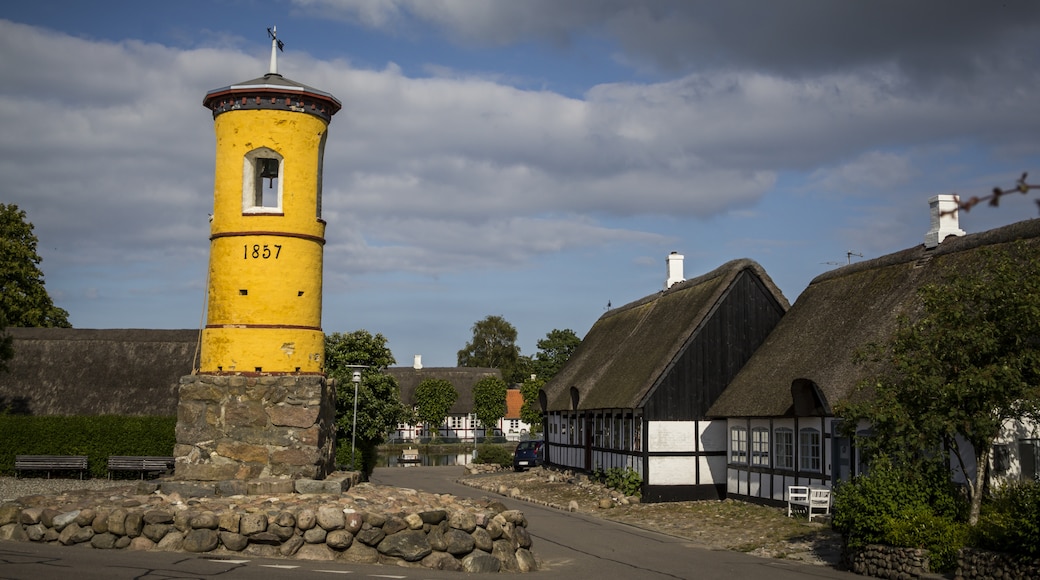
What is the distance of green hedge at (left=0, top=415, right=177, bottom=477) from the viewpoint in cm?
3125

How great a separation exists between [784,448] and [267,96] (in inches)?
582

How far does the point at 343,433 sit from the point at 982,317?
2998 centimetres

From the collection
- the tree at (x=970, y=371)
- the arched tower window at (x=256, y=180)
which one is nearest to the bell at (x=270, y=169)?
the arched tower window at (x=256, y=180)

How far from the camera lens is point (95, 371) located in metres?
37.7

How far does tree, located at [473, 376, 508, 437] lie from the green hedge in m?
48.2

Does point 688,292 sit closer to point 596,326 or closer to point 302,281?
point 596,326

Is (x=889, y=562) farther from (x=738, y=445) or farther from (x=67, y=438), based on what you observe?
(x=67, y=438)

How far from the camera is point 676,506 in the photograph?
83.7ft

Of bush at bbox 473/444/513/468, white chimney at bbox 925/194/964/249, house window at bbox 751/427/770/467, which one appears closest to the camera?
white chimney at bbox 925/194/964/249

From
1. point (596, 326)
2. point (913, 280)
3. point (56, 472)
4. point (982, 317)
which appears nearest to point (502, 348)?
point (596, 326)

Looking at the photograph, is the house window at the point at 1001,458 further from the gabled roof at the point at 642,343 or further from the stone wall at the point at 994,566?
the gabled roof at the point at 642,343

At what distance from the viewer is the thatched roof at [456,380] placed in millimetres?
86188

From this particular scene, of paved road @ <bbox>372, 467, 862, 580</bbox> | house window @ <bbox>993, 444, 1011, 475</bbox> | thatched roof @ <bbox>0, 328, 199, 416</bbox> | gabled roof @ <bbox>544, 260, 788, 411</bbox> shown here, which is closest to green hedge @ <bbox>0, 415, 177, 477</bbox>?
thatched roof @ <bbox>0, 328, 199, 416</bbox>

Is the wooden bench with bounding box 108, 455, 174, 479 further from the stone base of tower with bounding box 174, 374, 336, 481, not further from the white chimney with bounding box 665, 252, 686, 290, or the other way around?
the white chimney with bounding box 665, 252, 686, 290
